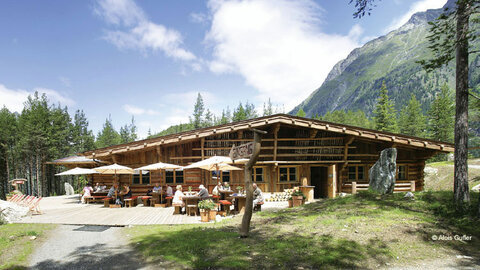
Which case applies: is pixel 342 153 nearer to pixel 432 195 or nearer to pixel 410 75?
pixel 432 195

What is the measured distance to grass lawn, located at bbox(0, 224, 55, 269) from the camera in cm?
573

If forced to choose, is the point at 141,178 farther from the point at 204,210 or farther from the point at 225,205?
the point at 204,210

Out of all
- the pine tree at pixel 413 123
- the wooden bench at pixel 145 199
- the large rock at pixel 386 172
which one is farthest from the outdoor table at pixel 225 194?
the pine tree at pixel 413 123

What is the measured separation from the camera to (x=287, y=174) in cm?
1664

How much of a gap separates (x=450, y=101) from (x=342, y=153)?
120 ft

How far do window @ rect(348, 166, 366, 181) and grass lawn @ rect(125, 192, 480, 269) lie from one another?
318 inches

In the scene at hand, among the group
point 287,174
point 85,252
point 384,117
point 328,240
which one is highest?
point 384,117

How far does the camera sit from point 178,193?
11.7 m

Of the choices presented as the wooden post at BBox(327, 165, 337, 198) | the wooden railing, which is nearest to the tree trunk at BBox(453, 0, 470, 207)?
the wooden railing

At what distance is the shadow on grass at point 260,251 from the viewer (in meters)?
4.94

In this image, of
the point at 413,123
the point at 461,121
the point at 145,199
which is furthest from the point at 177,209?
the point at 413,123

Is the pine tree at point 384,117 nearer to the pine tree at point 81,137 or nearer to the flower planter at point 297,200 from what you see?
the flower planter at point 297,200

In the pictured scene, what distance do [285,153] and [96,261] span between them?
506 inches

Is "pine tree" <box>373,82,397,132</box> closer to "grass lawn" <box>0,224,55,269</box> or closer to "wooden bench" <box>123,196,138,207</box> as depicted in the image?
"wooden bench" <box>123,196,138,207</box>
